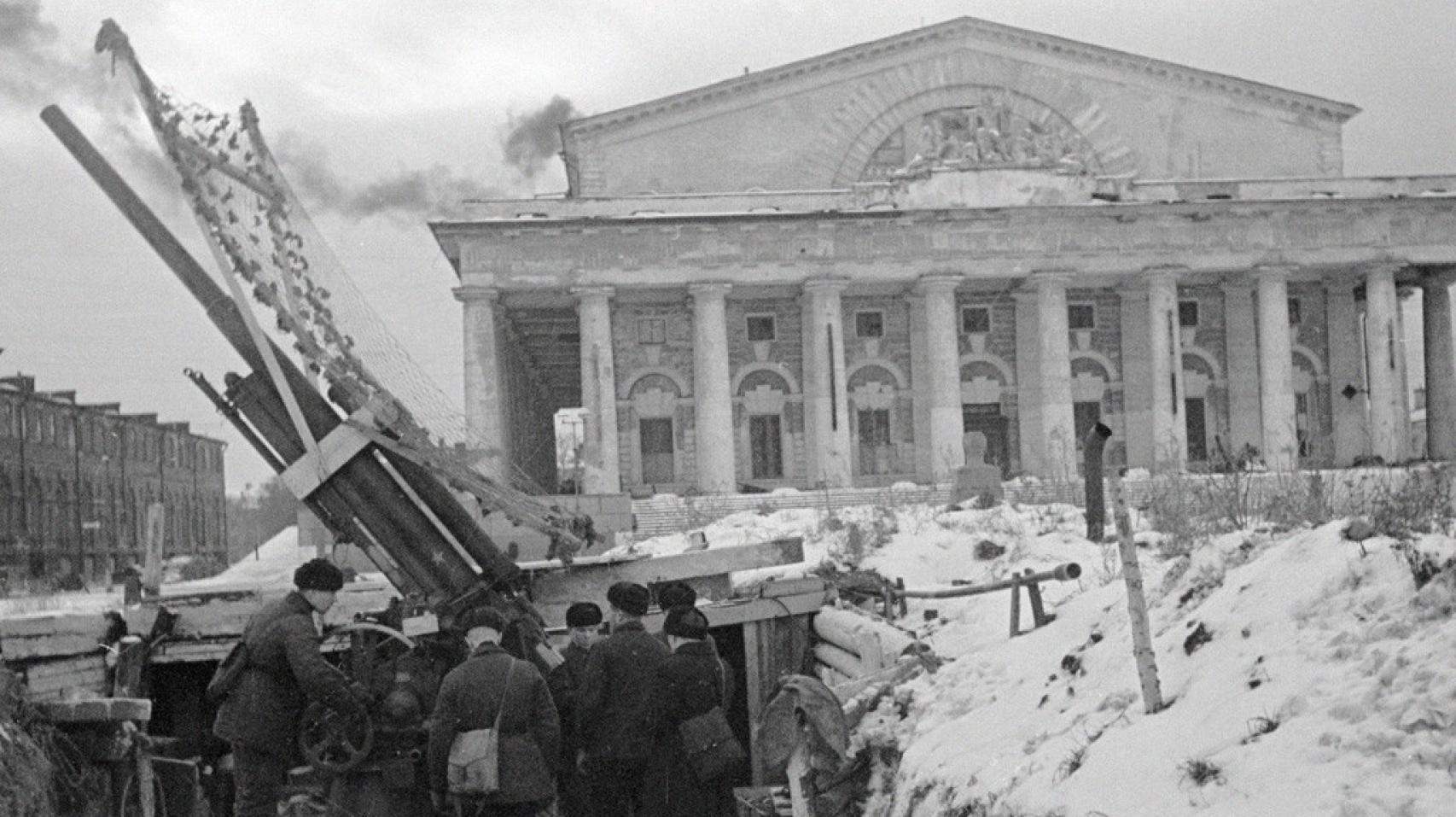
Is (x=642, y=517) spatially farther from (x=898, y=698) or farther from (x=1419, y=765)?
(x=1419, y=765)

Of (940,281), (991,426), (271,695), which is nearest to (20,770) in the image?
(271,695)

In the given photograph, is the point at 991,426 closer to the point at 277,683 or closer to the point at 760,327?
the point at 760,327

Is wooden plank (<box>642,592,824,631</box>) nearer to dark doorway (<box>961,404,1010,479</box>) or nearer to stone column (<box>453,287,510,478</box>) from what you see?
stone column (<box>453,287,510,478</box>)

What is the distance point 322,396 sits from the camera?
984 centimetres

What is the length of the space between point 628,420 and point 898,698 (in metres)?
36.4

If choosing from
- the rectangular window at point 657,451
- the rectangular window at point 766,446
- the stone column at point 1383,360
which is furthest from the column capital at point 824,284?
the stone column at point 1383,360

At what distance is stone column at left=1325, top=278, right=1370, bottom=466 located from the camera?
46.2 m

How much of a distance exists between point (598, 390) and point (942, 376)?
32.1 feet

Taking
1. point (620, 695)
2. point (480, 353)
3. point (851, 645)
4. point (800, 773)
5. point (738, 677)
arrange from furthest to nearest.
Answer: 1. point (480, 353)
2. point (738, 677)
3. point (851, 645)
4. point (620, 695)
5. point (800, 773)

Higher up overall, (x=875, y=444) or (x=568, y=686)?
(x=875, y=444)

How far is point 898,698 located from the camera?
30.5ft

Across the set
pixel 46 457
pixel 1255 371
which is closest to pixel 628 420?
pixel 1255 371

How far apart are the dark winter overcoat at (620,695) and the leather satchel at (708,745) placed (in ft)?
0.81

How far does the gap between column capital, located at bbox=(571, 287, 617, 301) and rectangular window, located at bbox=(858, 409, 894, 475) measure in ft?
29.7
